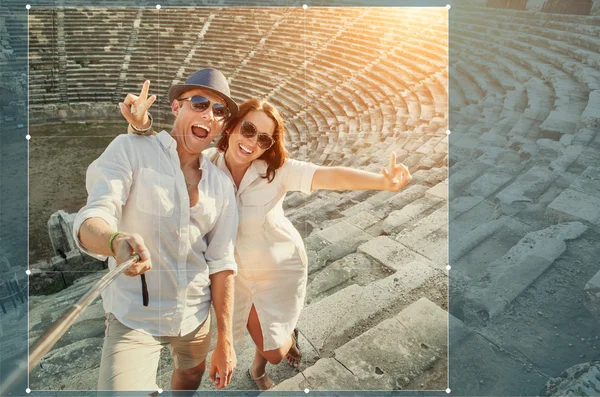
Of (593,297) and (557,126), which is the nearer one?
(593,297)

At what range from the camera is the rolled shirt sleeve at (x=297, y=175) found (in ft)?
8.80

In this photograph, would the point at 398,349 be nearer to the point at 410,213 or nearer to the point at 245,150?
the point at 245,150

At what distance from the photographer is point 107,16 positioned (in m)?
19.5

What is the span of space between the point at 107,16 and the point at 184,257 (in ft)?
67.4

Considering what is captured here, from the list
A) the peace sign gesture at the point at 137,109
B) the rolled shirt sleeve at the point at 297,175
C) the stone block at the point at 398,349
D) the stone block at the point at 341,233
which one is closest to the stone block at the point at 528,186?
the stone block at the point at 341,233

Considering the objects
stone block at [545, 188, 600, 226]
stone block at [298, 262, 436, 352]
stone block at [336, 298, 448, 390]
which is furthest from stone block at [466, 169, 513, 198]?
stone block at [336, 298, 448, 390]

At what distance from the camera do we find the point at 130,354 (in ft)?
7.45

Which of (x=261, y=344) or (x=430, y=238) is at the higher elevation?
(x=261, y=344)

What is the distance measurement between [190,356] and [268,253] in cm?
73

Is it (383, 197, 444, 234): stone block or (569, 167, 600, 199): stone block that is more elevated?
(569, 167, 600, 199): stone block

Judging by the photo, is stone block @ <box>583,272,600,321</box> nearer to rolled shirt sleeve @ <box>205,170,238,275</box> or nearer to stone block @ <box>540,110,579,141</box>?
rolled shirt sleeve @ <box>205,170,238,275</box>

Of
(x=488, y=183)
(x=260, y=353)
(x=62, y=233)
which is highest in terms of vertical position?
(x=260, y=353)

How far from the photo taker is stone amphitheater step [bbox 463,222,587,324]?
3193 mm

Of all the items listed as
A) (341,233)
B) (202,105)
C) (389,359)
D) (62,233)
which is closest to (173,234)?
(202,105)
